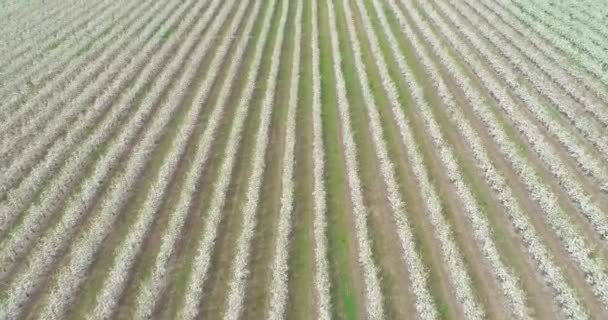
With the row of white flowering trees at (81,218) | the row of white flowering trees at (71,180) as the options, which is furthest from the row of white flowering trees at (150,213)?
the row of white flowering trees at (71,180)

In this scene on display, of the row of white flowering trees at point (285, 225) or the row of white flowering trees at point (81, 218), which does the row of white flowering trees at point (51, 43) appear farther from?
the row of white flowering trees at point (285, 225)

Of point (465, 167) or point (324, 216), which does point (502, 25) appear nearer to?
point (465, 167)

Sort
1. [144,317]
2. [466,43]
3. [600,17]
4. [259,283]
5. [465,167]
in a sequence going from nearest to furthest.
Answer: [144,317] < [259,283] < [465,167] < [466,43] < [600,17]

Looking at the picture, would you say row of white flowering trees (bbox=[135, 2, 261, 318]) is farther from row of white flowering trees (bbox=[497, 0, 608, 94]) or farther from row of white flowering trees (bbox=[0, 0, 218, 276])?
row of white flowering trees (bbox=[497, 0, 608, 94])

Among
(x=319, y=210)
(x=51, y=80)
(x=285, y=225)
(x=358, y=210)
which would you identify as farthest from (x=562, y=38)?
(x=51, y=80)

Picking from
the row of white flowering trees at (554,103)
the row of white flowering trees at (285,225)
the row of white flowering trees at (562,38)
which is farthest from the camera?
the row of white flowering trees at (562,38)

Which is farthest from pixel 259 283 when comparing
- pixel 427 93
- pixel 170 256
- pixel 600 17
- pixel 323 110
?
pixel 600 17

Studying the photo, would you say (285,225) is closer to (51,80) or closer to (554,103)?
(554,103)

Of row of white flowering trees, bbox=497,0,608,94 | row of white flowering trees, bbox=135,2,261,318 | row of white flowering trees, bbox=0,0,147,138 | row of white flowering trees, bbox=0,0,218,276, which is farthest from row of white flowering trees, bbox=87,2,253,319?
row of white flowering trees, bbox=497,0,608,94
